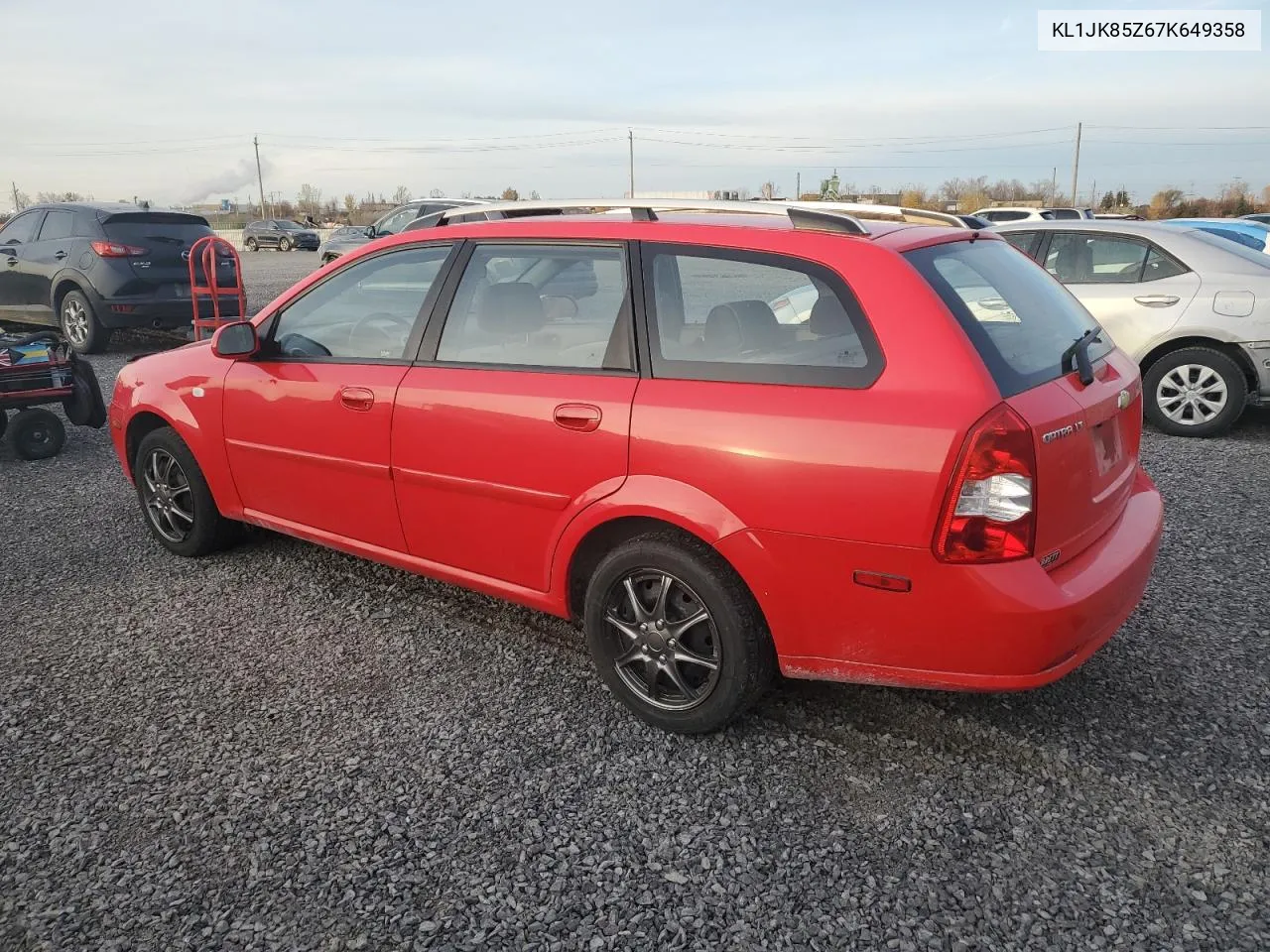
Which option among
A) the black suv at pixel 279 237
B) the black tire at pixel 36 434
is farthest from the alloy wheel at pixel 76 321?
the black suv at pixel 279 237

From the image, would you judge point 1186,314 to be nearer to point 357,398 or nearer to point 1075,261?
point 1075,261

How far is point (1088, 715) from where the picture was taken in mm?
3314

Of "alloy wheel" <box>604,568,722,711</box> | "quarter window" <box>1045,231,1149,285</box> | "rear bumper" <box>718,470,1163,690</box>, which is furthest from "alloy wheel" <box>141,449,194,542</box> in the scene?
"quarter window" <box>1045,231,1149,285</box>

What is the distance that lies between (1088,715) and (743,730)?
1.20 metres

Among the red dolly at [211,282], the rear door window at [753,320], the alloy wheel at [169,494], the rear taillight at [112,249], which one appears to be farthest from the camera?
the rear taillight at [112,249]

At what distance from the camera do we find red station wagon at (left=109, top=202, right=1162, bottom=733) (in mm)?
2654

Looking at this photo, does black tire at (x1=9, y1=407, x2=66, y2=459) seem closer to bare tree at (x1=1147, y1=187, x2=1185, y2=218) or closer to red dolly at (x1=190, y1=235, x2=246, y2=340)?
red dolly at (x1=190, y1=235, x2=246, y2=340)

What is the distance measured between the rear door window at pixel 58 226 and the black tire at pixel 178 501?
7841mm

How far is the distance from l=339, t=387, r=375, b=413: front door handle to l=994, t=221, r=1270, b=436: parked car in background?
5260 millimetres

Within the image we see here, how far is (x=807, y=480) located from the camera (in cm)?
275

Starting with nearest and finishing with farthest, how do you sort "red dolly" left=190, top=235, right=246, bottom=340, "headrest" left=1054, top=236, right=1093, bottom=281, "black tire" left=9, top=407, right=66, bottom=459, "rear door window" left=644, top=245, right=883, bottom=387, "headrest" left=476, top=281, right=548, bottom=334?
"rear door window" left=644, top=245, right=883, bottom=387
"headrest" left=476, top=281, right=548, bottom=334
"black tire" left=9, top=407, right=66, bottom=459
"headrest" left=1054, top=236, right=1093, bottom=281
"red dolly" left=190, top=235, right=246, bottom=340

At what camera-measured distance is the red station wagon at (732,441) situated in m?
2.65

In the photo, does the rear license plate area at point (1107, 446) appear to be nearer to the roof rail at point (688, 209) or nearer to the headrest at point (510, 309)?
the roof rail at point (688, 209)

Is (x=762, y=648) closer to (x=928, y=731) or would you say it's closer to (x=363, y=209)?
(x=928, y=731)
